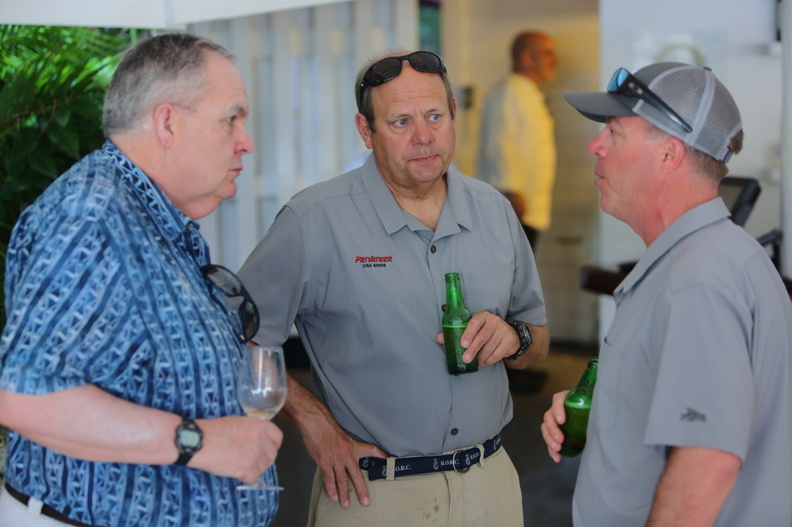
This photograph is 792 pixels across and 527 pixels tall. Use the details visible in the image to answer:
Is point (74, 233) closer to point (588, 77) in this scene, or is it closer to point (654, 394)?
point (654, 394)

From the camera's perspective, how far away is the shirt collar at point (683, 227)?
160 centimetres

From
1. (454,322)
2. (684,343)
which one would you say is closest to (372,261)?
(454,322)

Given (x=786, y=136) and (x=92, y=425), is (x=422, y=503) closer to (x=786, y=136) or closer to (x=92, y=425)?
(x=92, y=425)

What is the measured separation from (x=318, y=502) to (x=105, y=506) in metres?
0.92

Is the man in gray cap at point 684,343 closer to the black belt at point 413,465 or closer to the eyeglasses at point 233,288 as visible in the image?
the black belt at point 413,465

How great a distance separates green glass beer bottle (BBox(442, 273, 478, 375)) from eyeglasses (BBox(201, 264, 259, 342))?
0.60 metres

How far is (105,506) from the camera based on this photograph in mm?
1475

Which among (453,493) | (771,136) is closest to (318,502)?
(453,493)

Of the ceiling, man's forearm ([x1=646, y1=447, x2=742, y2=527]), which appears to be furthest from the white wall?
man's forearm ([x1=646, y1=447, x2=742, y2=527])

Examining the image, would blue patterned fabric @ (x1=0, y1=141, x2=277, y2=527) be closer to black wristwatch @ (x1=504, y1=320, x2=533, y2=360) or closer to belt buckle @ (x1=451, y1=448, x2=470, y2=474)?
belt buckle @ (x1=451, y1=448, x2=470, y2=474)

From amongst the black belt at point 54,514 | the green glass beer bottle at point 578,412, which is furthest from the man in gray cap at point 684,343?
the black belt at point 54,514

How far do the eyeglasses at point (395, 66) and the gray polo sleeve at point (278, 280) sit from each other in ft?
1.45

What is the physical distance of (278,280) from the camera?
225 cm

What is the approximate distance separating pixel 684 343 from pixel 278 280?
1116 millimetres
